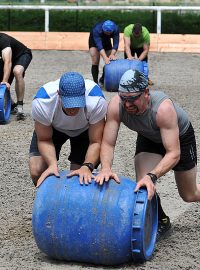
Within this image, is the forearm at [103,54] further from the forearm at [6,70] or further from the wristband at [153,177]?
the wristband at [153,177]

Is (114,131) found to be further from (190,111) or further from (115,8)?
(115,8)

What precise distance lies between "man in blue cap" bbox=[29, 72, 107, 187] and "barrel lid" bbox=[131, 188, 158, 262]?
0.39m

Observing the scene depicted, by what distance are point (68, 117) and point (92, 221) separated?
2.95ft

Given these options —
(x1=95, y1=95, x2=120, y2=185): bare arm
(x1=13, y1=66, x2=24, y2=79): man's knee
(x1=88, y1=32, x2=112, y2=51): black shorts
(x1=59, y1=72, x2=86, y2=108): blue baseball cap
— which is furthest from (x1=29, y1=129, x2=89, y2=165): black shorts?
(x1=88, y1=32, x2=112, y2=51): black shorts

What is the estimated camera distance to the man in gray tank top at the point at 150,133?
5133mm

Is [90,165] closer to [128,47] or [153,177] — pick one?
[153,177]

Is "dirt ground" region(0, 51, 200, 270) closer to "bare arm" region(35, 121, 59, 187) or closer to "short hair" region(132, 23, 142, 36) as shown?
"bare arm" region(35, 121, 59, 187)

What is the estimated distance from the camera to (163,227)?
234 inches

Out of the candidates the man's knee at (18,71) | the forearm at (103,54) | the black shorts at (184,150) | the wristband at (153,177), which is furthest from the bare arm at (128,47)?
the wristband at (153,177)

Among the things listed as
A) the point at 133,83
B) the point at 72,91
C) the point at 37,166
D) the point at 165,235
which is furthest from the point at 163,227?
the point at 72,91

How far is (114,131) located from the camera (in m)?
5.33

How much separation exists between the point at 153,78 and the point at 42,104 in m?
12.1

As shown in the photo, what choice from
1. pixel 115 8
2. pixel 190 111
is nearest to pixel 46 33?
pixel 115 8

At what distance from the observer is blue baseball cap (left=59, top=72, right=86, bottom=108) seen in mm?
5129
